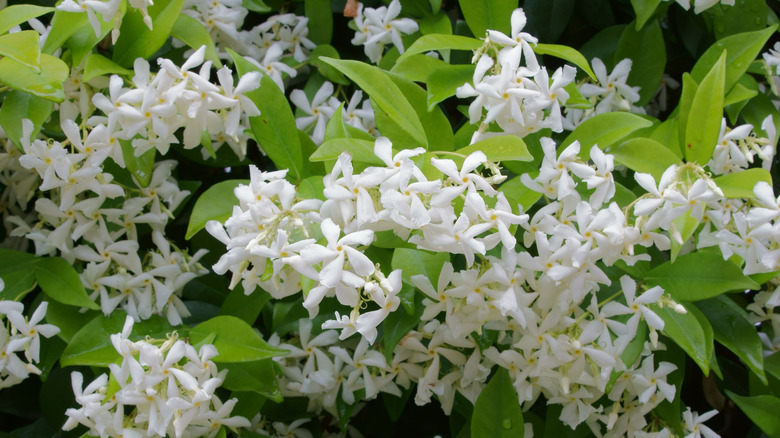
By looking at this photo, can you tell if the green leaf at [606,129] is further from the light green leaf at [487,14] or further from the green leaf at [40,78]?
the green leaf at [40,78]

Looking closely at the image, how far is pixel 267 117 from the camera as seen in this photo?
3.41ft

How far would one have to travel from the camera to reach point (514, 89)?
0.89m

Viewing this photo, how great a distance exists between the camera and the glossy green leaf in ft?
3.45

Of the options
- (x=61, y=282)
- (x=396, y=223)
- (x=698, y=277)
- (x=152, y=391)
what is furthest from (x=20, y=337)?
(x=698, y=277)

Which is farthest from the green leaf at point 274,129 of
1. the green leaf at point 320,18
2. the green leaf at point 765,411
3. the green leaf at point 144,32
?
the green leaf at point 765,411

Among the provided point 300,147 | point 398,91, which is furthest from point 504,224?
point 300,147

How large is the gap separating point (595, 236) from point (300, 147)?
0.43m

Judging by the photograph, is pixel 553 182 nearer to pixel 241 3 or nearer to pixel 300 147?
pixel 300 147

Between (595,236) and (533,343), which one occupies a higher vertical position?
(595,236)

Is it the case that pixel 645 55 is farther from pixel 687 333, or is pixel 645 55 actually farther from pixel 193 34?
pixel 193 34

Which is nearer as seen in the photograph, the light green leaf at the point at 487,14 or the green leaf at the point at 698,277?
the green leaf at the point at 698,277

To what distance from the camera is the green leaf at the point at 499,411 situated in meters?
1.03

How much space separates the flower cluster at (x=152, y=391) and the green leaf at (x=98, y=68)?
0.35 m

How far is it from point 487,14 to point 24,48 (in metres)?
0.64
